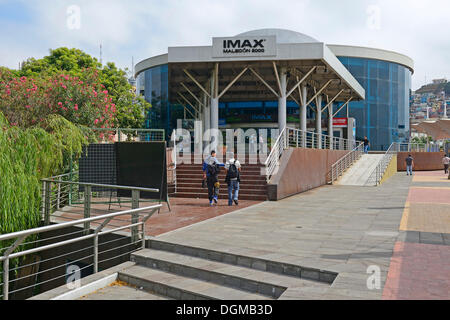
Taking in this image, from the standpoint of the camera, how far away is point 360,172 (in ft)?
84.4

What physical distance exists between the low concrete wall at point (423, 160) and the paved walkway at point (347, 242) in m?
26.5

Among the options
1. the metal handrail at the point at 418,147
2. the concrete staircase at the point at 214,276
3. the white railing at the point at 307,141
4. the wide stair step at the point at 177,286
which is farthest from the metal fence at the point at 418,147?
the wide stair step at the point at 177,286

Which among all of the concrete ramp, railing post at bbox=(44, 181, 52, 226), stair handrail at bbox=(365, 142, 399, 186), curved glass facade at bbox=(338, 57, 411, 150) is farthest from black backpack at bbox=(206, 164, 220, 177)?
curved glass facade at bbox=(338, 57, 411, 150)

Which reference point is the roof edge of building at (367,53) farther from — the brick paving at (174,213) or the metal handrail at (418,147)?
the brick paving at (174,213)

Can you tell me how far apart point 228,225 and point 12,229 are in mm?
4754

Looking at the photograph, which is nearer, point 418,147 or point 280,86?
point 280,86

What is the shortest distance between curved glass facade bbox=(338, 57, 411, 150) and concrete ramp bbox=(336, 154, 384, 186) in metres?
13.8

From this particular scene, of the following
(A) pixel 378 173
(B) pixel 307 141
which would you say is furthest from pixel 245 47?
(A) pixel 378 173

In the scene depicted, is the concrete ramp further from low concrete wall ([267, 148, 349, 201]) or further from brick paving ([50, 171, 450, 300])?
brick paving ([50, 171, 450, 300])

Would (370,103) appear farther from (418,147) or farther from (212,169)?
(212,169)

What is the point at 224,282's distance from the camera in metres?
6.11

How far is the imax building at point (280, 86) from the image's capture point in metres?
18.9

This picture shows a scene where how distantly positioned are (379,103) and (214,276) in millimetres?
43306
